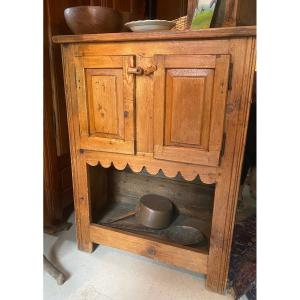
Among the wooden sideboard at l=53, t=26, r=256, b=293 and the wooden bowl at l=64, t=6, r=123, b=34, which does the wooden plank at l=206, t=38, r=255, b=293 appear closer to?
the wooden sideboard at l=53, t=26, r=256, b=293

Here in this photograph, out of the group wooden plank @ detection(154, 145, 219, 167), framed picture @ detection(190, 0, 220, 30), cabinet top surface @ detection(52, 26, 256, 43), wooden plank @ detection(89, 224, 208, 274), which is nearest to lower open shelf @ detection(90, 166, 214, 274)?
wooden plank @ detection(89, 224, 208, 274)

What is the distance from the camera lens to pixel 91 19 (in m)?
1.00

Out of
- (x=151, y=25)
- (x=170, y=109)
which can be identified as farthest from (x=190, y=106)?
(x=151, y=25)

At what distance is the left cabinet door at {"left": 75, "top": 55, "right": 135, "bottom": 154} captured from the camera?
0.98 metres

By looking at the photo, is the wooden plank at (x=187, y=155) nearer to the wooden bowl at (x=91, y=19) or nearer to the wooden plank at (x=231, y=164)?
the wooden plank at (x=231, y=164)

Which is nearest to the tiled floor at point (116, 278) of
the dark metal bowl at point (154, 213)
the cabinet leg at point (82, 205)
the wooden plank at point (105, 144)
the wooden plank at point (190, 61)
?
the cabinet leg at point (82, 205)

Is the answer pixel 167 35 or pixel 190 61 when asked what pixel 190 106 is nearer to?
pixel 190 61

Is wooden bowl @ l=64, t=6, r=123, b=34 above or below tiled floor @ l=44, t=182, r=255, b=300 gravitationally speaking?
above

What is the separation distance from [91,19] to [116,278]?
1.16 meters

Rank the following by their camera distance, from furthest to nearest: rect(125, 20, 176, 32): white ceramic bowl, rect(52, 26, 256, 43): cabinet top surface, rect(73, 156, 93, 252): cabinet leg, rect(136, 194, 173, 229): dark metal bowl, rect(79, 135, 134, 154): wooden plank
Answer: rect(136, 194, 173, 229): dark metal bowl → rect(73, 156, 93, 252): cabinet leg → rect(79, 135, 134, 154): wooden plank → rect(125, 20, 176, 32): white ceramic bowl → rect(52, 26, 256, 43): cabinet top surface

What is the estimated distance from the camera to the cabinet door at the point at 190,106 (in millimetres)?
872
